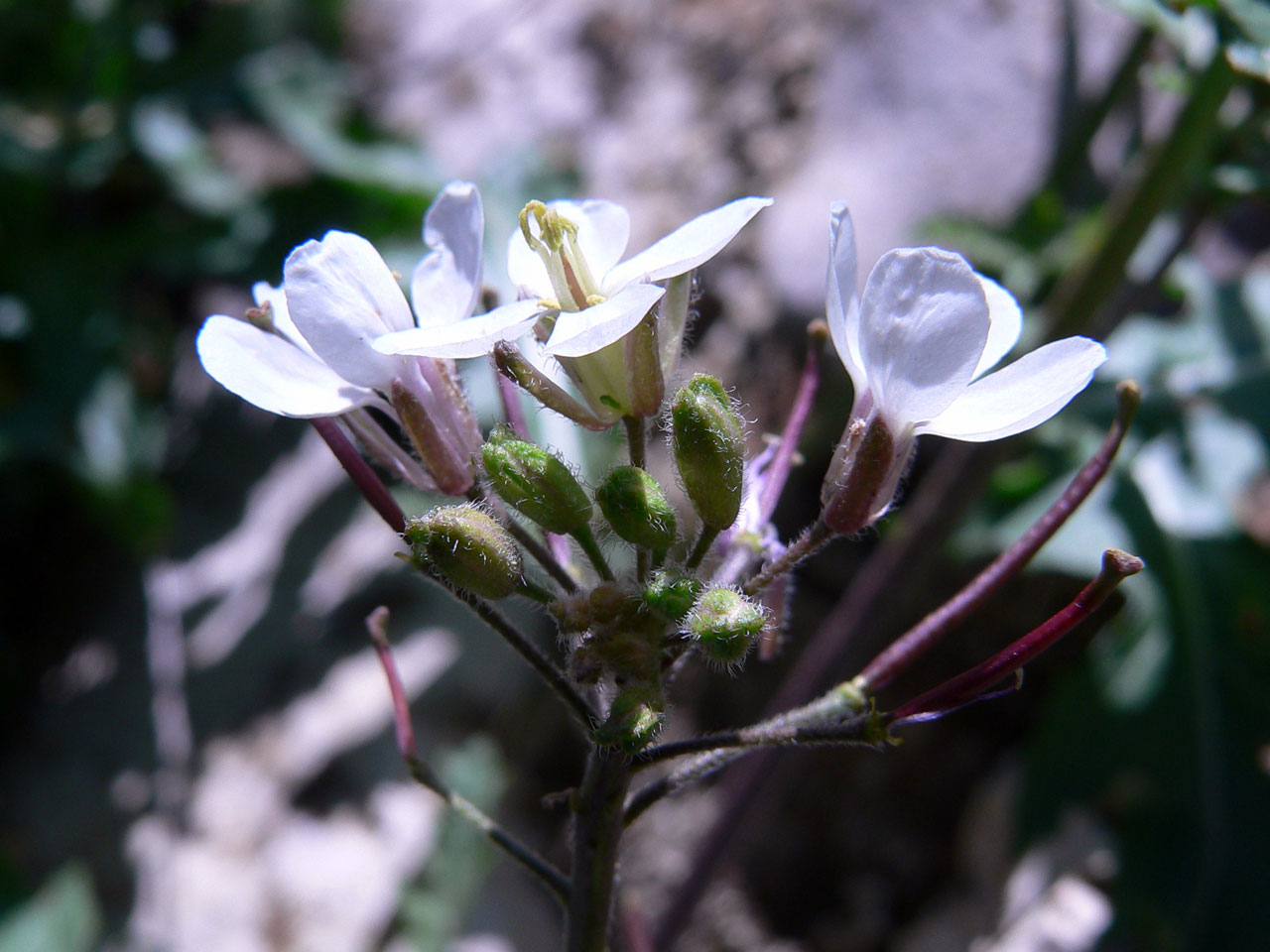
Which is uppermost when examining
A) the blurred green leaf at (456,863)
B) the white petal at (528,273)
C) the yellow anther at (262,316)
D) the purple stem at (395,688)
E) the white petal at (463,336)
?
the yellow anther at (262,316)

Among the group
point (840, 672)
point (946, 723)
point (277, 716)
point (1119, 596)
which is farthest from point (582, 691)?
point (277, 716)

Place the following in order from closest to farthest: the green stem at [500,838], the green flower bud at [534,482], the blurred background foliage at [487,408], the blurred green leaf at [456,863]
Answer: the green flower bud at [534,482] < the green stem at [500,838] < the blurred background foliage at [487,408] < the blurred green leaf at [456,863]

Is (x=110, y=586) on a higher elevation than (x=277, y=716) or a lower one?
higher

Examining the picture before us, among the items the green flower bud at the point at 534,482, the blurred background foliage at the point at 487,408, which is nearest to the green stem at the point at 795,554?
the green flower bud at the point at 534,482

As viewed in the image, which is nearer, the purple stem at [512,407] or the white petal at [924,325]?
the white petal at [924,325]

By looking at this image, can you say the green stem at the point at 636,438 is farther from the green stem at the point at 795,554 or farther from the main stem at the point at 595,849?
the main stem at the point at 595,849

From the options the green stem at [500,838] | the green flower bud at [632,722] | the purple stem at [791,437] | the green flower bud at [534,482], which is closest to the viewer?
the green flower bud at [632,722]

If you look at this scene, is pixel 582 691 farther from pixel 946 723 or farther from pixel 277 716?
pixel 277 716
